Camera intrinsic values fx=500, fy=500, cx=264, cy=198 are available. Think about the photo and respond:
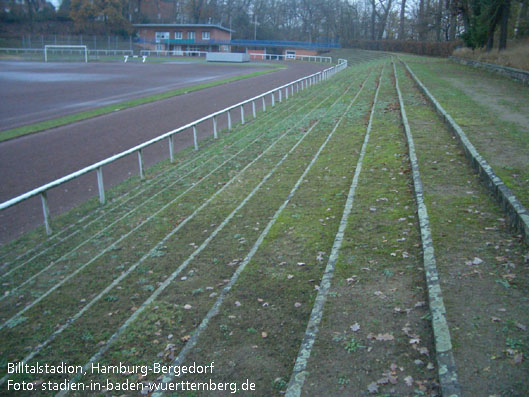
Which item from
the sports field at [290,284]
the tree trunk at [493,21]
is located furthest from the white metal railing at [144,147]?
the tree trunk at [493,21]

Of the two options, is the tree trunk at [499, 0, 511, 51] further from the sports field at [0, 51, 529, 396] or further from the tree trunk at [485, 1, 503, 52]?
the sports field at [0, 51, 529, 396]

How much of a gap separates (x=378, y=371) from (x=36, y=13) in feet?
322

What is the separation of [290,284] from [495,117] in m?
11.0

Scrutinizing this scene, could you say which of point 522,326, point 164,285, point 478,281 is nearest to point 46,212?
point 164,285

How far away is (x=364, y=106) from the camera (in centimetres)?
1991

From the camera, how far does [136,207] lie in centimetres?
1021

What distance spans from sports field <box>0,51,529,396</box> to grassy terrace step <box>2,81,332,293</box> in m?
0.05

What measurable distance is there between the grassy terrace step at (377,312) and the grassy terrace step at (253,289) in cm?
40

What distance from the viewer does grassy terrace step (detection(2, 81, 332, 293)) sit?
25.4ft

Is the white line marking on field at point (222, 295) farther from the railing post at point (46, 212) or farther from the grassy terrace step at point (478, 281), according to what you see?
the railing post at point (46, 212)

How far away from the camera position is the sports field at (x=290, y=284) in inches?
177

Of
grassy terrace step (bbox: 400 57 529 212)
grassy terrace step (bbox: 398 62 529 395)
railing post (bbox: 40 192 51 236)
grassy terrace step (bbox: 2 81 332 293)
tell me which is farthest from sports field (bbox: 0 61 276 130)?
grassy terrace step (bbox: 398 62 529 395)

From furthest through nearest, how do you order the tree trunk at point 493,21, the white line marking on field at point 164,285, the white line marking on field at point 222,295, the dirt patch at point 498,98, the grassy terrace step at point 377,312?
1. the tree trunk at point 493,21
2. the dirt patch at point 498,98
3. the white line marking on field at point 164,285
4. the white line marking on field at point 222,295
5. the grassy terrace step at point 377,312

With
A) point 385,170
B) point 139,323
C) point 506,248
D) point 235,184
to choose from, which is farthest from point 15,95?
point 506,248
